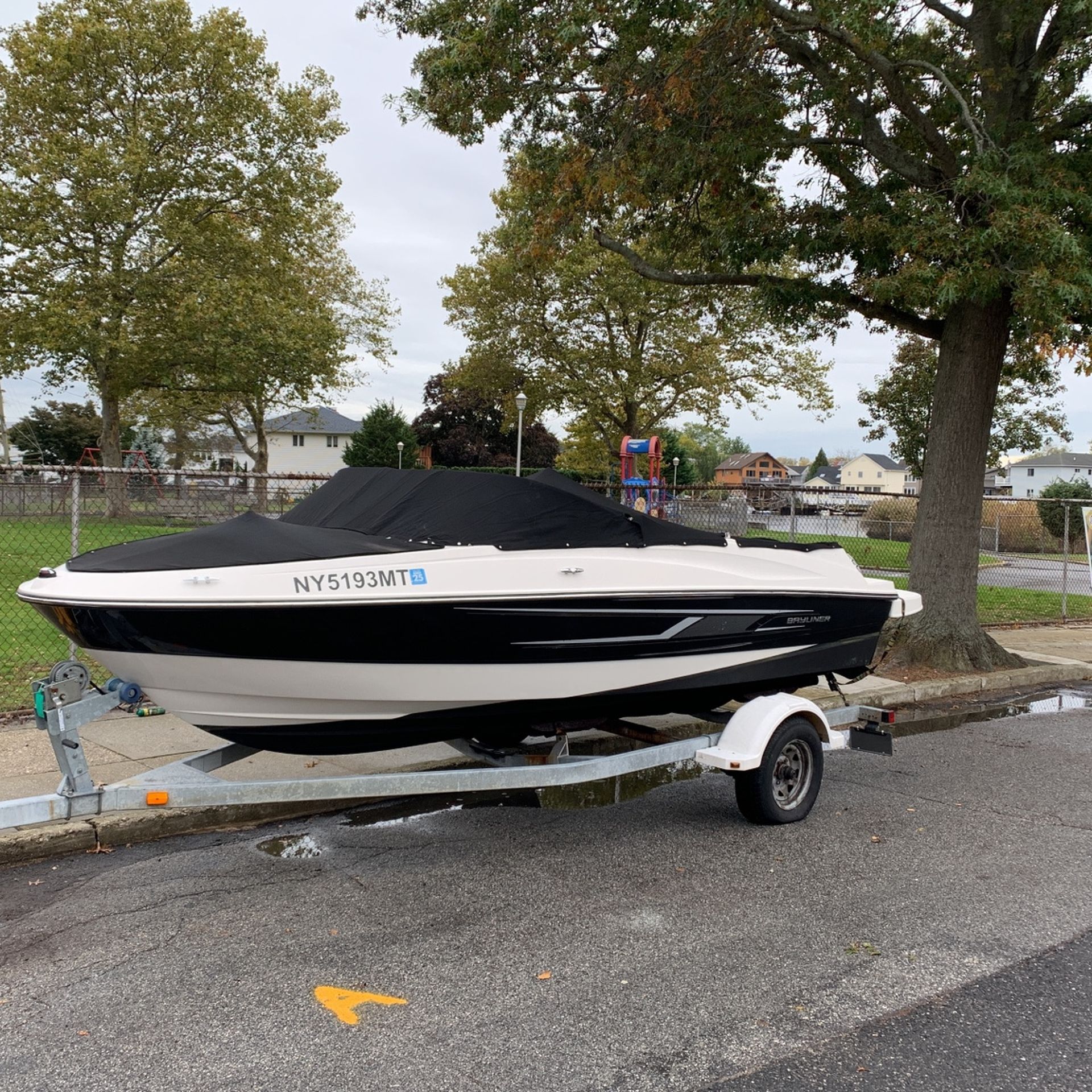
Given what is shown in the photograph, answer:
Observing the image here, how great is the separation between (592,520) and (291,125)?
26858 millimetres

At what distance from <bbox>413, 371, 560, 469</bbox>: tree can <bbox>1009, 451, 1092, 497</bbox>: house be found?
52.1 metres

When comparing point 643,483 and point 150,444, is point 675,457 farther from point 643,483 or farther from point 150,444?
point 643,483

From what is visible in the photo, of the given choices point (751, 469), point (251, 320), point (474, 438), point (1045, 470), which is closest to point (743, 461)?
point (751, 469)

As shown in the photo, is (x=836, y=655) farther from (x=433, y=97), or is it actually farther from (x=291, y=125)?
(x=291, y=125)

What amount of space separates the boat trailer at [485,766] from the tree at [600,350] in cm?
2702

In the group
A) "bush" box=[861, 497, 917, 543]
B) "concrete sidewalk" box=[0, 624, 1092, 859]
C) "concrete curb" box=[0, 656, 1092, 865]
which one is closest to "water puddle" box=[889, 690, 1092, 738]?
"concrete sidewalk" box=[0, 624, 1092, 859]

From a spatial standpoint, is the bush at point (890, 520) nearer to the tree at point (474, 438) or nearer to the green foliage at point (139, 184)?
the green foliage at point (139, 184)

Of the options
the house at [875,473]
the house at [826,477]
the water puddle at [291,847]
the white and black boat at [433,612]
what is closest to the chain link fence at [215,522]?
the white and black boat at [433,612]

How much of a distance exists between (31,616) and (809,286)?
9379 millimetres

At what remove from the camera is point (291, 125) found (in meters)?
27.4

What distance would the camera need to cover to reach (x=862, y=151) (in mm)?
9961

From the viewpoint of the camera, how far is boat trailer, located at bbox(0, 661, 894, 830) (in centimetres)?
362

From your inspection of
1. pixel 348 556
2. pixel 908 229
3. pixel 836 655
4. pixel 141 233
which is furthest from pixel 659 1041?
pixel 141 233

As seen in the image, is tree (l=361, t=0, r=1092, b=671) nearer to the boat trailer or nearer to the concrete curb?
the boat trailer
